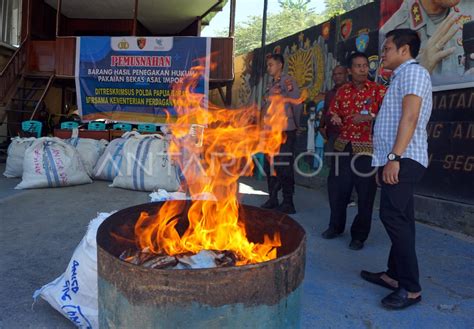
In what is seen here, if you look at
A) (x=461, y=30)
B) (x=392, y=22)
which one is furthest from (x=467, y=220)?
(x=392, y=22)

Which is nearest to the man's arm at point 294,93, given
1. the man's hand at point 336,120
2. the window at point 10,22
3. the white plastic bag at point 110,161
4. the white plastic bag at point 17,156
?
the man's hand at point 336,120

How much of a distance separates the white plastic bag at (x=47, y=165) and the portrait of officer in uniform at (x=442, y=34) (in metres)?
5.26

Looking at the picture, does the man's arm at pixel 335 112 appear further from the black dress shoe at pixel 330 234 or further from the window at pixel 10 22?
the window at pixel 10 22

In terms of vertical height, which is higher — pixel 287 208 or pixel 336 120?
pixel 336 120

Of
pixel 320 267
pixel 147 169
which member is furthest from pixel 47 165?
pixel 320 267

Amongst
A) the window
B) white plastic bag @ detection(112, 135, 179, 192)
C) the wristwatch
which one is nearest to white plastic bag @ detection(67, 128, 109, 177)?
white plastic bag @ detection(112, 135, 179, 192)

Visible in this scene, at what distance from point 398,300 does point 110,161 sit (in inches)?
205

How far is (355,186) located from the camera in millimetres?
3744

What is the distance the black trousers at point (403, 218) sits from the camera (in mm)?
2510

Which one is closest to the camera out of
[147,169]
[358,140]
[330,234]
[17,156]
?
[358,140]

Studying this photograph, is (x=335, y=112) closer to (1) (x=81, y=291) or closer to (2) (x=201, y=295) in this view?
(1) (x=81, y=291)

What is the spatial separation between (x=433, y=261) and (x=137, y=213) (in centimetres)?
275

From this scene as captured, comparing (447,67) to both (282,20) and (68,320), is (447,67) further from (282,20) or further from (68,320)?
(282,20)

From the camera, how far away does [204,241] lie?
218cm
